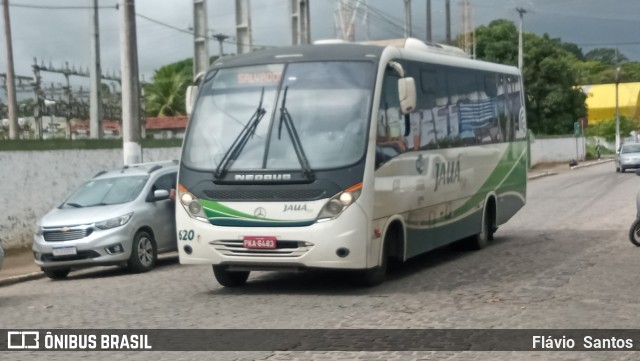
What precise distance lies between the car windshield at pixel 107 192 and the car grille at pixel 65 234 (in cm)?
88

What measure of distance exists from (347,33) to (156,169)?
27.2 meters

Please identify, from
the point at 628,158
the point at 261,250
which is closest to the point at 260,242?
the point at 261,250

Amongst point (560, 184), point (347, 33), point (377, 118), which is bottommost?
point (560, 184)

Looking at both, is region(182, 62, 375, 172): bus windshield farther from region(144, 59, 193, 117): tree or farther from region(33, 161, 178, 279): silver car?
region(144, 59, 193, 117): tree

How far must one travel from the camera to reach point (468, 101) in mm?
→ 16234

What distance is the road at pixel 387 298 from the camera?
9789 millimetres

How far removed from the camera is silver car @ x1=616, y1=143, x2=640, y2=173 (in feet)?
158

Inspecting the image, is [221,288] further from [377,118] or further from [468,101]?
[468,101]

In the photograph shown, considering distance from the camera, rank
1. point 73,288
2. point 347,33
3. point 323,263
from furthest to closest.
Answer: point 347,33 → point 73,288 → point 323,263

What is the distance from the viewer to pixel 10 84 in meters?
33.4

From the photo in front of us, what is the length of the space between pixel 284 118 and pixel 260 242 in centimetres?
155

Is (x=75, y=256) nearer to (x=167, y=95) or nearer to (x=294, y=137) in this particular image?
(x=294, y=137)

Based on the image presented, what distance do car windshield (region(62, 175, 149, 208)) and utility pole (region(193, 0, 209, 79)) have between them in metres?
11.2

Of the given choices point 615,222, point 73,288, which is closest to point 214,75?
point 73,288
